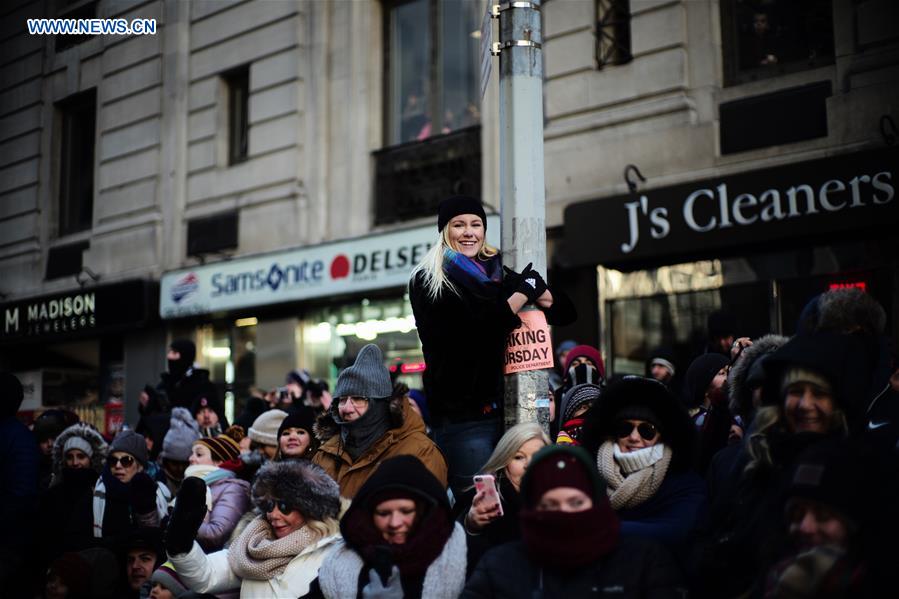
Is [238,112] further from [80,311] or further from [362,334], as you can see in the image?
[362,334]

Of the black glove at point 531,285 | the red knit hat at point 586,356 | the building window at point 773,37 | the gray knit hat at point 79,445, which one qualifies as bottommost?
the gray knit hat at point 79,445

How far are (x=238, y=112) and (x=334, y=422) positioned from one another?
1221 cm

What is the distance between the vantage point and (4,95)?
20.7m

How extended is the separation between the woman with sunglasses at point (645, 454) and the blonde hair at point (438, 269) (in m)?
0.94

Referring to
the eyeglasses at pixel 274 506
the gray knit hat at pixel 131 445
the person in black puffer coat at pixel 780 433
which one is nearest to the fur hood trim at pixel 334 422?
the eyeglasses at pixel 274 506

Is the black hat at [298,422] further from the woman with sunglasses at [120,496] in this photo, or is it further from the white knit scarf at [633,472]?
the white knit scarf at [633,472]

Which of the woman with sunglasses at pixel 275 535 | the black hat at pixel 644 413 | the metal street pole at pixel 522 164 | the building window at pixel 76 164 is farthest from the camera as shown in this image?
the building window at pixel 76 164

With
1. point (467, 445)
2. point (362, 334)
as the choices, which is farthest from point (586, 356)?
point (362, 334)

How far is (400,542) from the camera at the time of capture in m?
4.83

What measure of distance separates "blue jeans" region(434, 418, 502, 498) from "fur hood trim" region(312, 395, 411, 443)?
47 cm

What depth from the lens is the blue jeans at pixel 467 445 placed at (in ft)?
18.1

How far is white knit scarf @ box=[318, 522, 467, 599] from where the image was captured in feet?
15.5

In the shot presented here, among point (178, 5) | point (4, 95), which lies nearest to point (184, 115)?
point (178, 5)

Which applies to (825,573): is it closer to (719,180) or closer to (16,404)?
(16,404)
